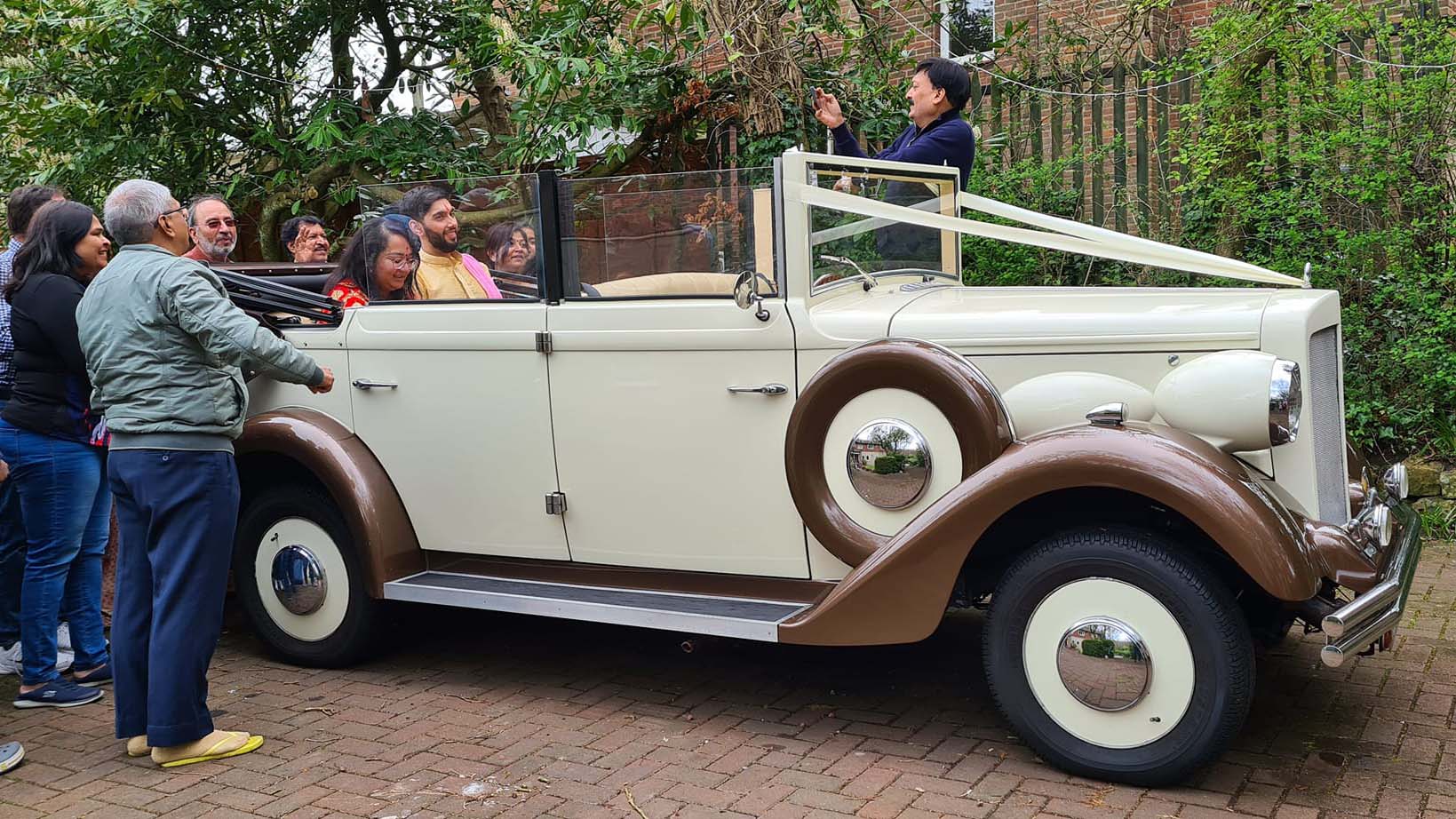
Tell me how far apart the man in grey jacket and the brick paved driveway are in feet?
0.96

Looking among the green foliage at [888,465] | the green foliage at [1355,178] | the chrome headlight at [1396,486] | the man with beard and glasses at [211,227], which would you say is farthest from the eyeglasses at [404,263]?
the green foliage at [1355,178]

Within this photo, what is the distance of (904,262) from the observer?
4.45m

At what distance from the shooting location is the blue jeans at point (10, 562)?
450cm

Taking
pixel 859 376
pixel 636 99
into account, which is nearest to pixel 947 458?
pixel 859 376

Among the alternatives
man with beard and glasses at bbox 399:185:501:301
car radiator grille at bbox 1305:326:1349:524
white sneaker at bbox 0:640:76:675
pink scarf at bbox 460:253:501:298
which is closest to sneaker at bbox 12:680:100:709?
white sneaker at bbox 0:640:76:675

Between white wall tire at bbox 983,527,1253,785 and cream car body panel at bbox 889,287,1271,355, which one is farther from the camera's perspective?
cream car body panel at bbox 889,287,1271,355

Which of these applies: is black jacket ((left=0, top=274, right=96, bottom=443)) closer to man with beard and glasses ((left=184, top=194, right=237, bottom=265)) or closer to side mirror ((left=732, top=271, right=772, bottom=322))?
man with beard and glasses ((left=184, top=194, right=237, bottom=265))

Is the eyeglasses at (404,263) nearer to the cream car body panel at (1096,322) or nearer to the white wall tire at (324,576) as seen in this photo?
the white wall tire at (324,576)

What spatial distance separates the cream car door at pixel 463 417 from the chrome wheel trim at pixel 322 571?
38 centimetres

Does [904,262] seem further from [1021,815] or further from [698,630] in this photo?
[1021,815]

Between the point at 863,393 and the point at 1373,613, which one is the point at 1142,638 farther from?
the point at 863,393

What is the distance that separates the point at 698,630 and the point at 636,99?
4892 mm

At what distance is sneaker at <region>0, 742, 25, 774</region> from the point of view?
3799 mm

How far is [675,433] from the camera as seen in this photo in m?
3.93
